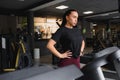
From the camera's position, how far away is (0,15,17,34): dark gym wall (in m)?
9.30

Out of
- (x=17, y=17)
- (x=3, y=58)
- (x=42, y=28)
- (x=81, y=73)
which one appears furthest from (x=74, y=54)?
(x=42, y=28)

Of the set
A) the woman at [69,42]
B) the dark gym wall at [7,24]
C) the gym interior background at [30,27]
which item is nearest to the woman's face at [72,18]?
the woman at [69,42]

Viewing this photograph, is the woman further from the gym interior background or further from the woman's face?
the gym interior background

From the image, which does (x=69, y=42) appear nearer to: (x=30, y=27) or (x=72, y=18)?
(x=72, y=18)

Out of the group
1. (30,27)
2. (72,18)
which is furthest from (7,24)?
(72,18)

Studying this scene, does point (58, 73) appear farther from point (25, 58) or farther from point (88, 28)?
point (88, 28)

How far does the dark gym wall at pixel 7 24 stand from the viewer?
366 inches

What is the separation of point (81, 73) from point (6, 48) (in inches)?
217

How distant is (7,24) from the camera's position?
382 inches

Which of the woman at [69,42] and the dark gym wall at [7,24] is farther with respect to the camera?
the dark gym wall at [7,24]

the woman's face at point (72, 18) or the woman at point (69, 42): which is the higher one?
the woman's face at point (72, 18)

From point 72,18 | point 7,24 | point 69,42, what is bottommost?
point 69,42

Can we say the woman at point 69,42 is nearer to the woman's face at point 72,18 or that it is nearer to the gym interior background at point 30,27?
the woman's face at point 72,18

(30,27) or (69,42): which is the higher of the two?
(30,27)
